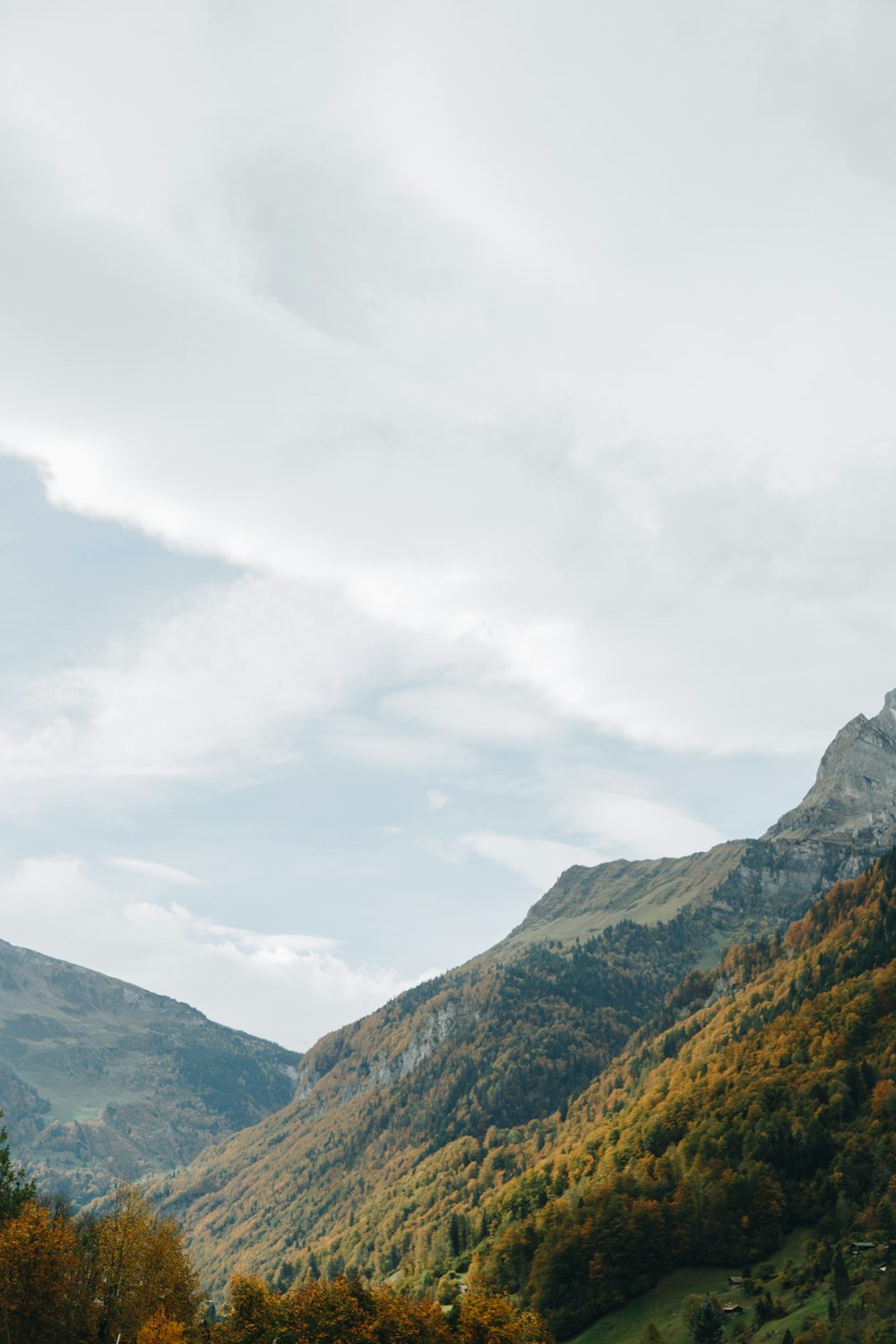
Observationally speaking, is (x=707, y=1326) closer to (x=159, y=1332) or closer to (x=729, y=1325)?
(x=729, y=1325)

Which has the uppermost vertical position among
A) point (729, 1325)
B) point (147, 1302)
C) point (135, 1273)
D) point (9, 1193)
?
point (9, 1193)

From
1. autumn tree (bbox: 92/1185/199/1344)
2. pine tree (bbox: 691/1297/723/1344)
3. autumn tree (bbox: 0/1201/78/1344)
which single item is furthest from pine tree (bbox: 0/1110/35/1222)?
pine tree (bbox: 691/1297/723/1344)

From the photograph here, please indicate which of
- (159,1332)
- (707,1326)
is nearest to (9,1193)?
(159,1332)

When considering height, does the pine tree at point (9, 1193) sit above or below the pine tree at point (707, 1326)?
above

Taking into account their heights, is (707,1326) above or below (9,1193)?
below

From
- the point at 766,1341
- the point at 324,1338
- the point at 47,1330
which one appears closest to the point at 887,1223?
the point at 766,1341

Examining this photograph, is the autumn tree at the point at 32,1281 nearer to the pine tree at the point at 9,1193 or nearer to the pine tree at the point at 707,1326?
the pine tree at the point at 9,1193

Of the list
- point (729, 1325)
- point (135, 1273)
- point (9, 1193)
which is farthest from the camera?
point (729, 1325)

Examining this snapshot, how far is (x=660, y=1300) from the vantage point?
19975cm

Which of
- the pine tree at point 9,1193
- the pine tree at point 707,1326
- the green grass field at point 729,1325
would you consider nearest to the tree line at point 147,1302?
the pine tree at point 9,1193

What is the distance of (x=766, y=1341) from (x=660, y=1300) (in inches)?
1830

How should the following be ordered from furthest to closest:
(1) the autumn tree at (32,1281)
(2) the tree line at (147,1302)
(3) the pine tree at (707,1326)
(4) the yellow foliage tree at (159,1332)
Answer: (3) the pine tree at (707,1326)
(4) the yellow foliage tree at (159,1332)
(2) the tree line at (147,1302)
(1) the autumn tree at (32,1281)

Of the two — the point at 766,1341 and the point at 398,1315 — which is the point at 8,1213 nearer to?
the point at 398,1315

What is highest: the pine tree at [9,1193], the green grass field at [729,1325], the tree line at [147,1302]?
the pine tree at [9,1193]
